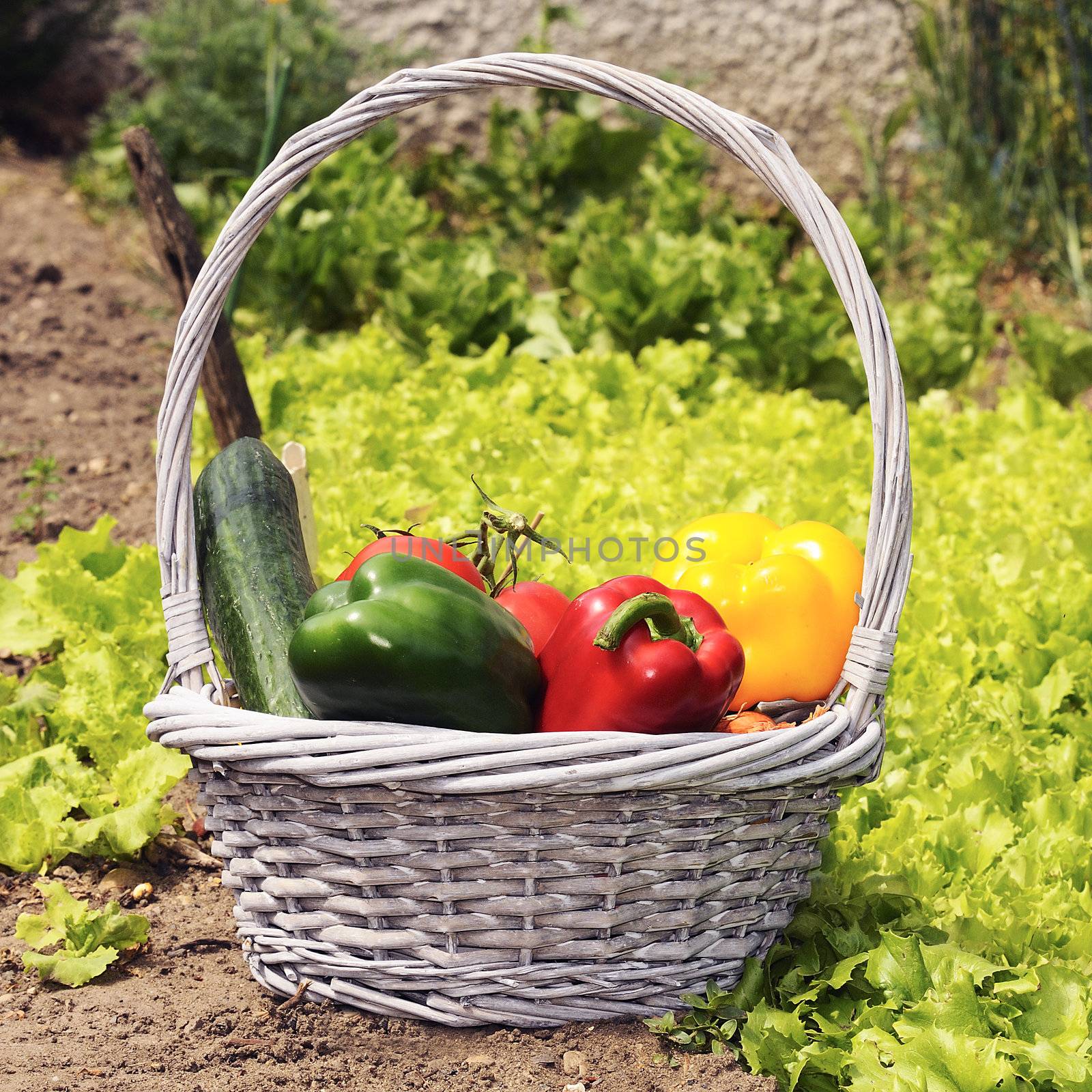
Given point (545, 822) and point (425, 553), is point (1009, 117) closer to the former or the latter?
point (425, 553)

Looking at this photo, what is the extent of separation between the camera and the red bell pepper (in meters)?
1.70

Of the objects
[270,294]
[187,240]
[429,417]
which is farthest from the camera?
[270,294]

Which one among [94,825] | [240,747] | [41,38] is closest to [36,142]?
[41,38]

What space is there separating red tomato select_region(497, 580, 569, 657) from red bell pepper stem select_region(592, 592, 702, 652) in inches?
12.3

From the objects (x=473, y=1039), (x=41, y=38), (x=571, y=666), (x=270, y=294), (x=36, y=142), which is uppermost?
(x=41, y=38)

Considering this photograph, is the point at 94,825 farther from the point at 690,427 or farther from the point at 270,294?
the point at 270,294

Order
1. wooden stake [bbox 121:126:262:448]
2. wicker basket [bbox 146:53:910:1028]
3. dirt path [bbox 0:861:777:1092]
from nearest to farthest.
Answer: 1. wicker basket [bbox 146:53:910:1028]
2. dirt path [bbox 0:861:777:1092]
3. wooden stake [bbox 121:126:262:448]

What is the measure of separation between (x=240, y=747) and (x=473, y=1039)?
1.88ft

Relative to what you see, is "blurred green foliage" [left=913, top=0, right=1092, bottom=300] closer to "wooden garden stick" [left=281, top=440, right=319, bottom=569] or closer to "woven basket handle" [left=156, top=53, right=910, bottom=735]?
"wooden garden stick" [left=281, top=440, right=319, bottom=569]

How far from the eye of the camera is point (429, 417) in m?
4.04

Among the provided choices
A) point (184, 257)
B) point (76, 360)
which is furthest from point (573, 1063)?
point (76, 360)

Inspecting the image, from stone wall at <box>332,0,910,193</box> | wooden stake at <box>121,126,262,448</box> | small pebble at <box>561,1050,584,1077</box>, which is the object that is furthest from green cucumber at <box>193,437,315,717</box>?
stone wall at <box>332,0,910,193</box>

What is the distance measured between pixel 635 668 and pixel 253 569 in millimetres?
781

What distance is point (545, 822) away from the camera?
5.19ft
